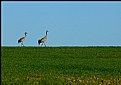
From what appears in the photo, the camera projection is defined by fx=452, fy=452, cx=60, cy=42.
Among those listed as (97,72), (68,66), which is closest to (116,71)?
(97,72)

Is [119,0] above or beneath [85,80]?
above

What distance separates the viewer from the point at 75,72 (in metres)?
25.2

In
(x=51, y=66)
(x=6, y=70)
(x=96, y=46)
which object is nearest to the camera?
(x=6, y=70)

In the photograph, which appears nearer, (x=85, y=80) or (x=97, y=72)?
(x=85, y=80)

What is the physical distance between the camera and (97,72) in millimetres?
25891

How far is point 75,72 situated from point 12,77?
483cm

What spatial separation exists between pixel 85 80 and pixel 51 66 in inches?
287

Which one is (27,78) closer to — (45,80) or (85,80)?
(45,80)

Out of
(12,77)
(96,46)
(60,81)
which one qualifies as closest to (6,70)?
(12,77)

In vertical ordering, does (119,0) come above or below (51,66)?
above

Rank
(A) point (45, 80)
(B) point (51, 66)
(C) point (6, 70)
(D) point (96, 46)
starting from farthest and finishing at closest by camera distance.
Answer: (D) point (96, 46)
(B) point (51, 66)
(C) point (6, 70)
(A) point (45, 80)

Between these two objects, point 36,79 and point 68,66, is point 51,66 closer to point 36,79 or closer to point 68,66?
point 68,66

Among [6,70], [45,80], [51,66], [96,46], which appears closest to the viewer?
[45,80]

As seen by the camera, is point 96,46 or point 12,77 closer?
point 12,77
